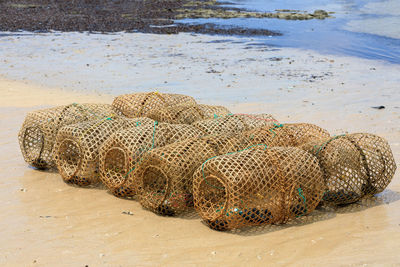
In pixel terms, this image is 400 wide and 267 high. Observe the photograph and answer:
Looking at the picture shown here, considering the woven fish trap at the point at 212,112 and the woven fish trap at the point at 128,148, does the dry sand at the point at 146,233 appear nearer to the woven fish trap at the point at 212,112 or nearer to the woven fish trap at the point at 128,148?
the woven fish trap at the point at 128,148

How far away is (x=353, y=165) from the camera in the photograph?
5.65 metres

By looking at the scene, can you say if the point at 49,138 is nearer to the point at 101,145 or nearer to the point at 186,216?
the point at 101,145

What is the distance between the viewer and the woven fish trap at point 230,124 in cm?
629

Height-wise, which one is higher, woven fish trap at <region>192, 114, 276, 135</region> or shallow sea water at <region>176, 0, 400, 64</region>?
woven fish trap at <region>192, 114, 276, 135</region>

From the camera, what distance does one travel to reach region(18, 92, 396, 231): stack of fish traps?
5.05m

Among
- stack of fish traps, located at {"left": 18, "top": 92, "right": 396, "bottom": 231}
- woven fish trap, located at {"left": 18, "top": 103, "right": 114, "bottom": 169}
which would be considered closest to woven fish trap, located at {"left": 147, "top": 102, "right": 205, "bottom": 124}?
stack of fish traps, located at {"left": 18, "top": 92, "right": 396, "bottom": 231}

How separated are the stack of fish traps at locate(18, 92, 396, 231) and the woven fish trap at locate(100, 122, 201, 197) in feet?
0.04

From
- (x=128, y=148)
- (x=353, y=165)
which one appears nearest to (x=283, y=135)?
(x=353, y=165)

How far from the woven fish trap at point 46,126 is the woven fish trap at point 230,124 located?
1.45 m

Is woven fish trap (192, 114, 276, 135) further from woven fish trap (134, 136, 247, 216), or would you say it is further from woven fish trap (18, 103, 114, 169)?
woven fish trap (18, 103, 114, 169)

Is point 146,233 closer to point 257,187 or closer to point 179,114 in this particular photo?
point 257,187

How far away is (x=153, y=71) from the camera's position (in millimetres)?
14492

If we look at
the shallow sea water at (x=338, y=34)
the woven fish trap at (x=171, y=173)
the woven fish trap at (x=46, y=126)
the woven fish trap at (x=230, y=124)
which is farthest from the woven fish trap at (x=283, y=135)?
the shallow sea water at (x=338, y=34)

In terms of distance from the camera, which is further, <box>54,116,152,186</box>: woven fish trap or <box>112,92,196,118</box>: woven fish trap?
<box>112,92,196,118</box>: woven fish trap
